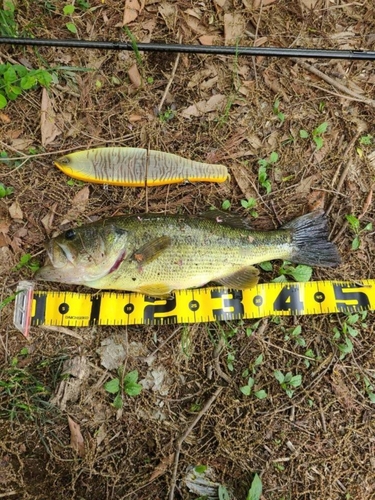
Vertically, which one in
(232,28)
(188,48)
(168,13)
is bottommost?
(188,48)

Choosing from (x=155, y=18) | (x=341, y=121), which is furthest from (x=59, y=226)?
(x=341, y=121)

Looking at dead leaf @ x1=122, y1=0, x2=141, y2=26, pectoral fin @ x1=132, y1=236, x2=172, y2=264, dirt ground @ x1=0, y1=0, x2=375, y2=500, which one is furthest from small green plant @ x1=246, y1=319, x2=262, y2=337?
dead leaf @ x1=122, y1=0, x2=141, y2=26

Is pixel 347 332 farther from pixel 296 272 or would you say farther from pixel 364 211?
pixel 364 211

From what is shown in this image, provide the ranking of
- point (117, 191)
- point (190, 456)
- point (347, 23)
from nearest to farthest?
1. point (190, 456)
2. point (117, 191)
3. point (347, 23)

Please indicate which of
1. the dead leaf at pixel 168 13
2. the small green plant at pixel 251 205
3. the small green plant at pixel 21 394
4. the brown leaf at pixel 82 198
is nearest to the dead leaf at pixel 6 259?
the brown leaf at pixel 82 198

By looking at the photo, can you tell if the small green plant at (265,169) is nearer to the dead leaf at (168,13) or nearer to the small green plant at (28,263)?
the dead leaf at (168,13)

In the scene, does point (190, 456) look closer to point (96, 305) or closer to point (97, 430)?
point (97, 430)

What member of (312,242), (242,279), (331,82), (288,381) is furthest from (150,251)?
(331,82)
